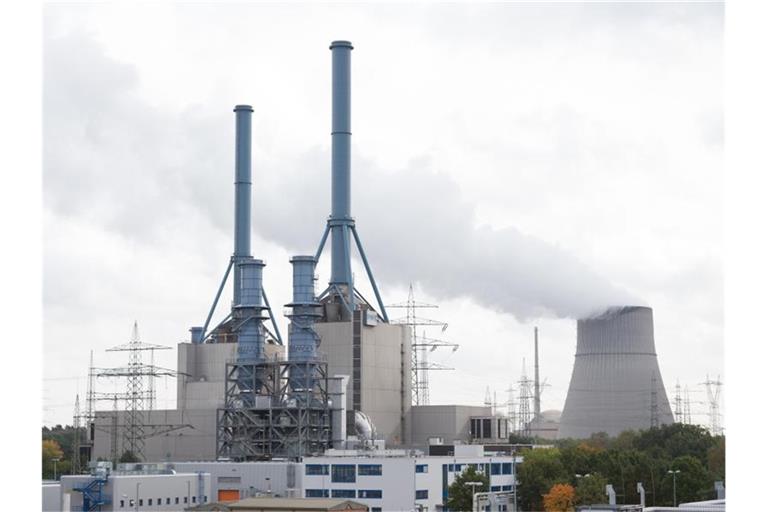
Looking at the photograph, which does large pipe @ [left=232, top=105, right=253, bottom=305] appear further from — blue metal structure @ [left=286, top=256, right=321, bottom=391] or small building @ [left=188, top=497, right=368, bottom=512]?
small building @ [left=188, top=497, right=368, bottom=512]

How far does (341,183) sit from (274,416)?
25.7 feet

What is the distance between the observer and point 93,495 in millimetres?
22984

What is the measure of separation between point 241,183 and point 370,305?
693cm

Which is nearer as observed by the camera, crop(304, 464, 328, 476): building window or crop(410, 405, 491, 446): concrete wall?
crop(304, 464, 328, 476): building window

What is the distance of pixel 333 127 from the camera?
3844 centimetres

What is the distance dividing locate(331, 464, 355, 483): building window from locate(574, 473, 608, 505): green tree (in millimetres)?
5216

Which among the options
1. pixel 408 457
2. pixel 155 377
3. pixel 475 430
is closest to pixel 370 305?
pixel 475 430

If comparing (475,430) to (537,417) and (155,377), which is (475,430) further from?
(537,417)

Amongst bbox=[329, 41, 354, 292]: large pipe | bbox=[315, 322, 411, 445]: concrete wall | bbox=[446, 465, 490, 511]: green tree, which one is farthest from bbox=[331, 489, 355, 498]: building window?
bbox=[329, 41, 354, 292]: large pipe

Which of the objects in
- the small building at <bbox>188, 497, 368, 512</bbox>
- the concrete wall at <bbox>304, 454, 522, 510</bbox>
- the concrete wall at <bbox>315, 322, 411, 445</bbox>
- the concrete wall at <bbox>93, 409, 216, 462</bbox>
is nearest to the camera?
the small building at <bbox>188, 497, 368, 512</bbox>

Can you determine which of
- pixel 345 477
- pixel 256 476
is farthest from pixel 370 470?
pixel 256 476

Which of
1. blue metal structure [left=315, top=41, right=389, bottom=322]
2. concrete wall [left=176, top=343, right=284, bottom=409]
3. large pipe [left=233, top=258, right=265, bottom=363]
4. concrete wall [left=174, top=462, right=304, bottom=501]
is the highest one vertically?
blue metal structure [left=315, top=41, right=389, bottom=322]

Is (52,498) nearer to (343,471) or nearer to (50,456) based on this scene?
(343,471)

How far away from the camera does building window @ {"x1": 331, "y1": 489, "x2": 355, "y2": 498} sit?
28984mm
